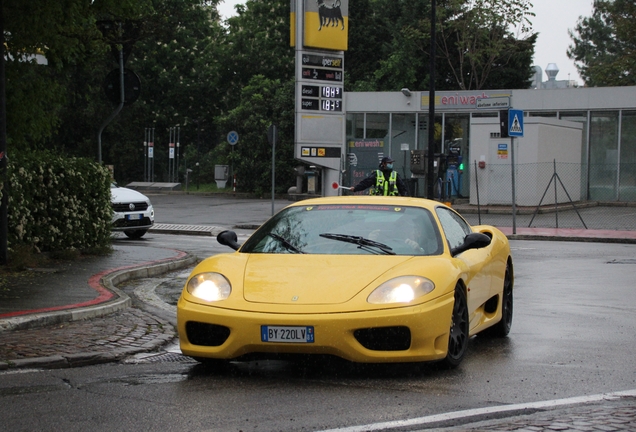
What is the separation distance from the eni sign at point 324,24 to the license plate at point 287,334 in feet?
75.4

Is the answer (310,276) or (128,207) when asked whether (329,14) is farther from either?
(310,276)

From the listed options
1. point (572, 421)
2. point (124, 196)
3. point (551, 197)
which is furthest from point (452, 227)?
point (551, 197)

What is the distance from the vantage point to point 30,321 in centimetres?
892

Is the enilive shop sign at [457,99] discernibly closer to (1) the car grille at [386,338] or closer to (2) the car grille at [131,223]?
(2) the car grille at [131,223]

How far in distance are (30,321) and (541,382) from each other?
4.72m

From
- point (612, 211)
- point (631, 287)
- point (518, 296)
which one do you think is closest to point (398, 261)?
point (518, 296)

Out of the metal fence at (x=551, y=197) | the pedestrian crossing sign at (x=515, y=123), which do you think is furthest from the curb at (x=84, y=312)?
the metal fence at (x=551, y=197)

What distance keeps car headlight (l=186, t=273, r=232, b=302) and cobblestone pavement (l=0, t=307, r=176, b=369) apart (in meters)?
→ 0.99

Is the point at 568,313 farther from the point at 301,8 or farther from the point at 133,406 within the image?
the point at 301,8

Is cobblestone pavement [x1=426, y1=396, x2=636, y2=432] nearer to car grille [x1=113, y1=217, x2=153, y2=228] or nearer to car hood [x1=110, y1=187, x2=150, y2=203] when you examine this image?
car grille [x1=113, y1=217, x2=153, y2=228]

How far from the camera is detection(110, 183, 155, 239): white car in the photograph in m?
21.7

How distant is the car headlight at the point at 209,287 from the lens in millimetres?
6957

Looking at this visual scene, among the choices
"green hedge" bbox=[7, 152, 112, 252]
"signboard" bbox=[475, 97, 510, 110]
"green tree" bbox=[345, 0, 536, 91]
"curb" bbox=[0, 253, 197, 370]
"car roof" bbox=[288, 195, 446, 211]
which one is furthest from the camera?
"green tree" bbox=[345, 0, 536, 91]

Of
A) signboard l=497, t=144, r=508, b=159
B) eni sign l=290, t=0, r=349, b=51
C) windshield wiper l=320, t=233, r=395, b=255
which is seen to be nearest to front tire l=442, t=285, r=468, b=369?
windshield wiper l=320, t=233, r=395, b=255
